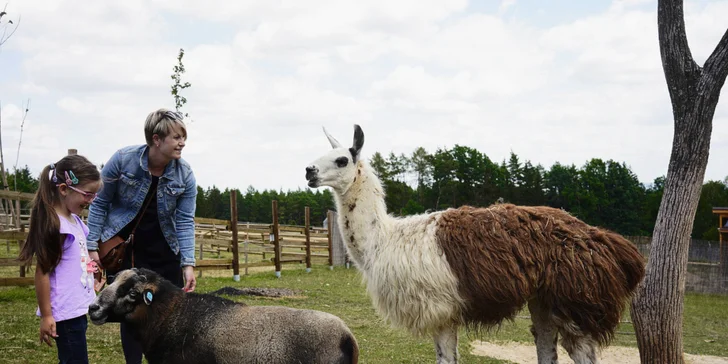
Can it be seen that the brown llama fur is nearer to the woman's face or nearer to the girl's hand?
the woman's face

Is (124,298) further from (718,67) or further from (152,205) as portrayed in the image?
(718,67)

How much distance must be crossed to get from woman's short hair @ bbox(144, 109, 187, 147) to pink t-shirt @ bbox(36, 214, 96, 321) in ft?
2.97

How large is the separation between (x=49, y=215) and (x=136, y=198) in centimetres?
97

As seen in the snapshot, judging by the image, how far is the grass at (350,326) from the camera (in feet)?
25.1

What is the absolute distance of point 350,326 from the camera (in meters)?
10.8

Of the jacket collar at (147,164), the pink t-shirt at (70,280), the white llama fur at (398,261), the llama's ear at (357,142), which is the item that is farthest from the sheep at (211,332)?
the llama's ear at (357,142)

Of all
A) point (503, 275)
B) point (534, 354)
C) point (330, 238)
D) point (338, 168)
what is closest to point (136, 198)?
point (338, 168)

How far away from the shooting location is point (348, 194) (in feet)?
21.7

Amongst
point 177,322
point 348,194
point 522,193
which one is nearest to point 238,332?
point 177,322

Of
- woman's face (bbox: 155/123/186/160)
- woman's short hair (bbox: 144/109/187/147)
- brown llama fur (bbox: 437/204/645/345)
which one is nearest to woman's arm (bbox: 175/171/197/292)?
woman's face (bbox: 155/123/186/160)

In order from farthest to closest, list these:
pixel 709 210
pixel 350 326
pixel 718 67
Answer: pixel 709 210 < pixel 350 326 < pixel 718 67

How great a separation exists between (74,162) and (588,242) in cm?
458

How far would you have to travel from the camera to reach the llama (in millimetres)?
5797

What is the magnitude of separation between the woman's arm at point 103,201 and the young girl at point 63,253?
62cm
